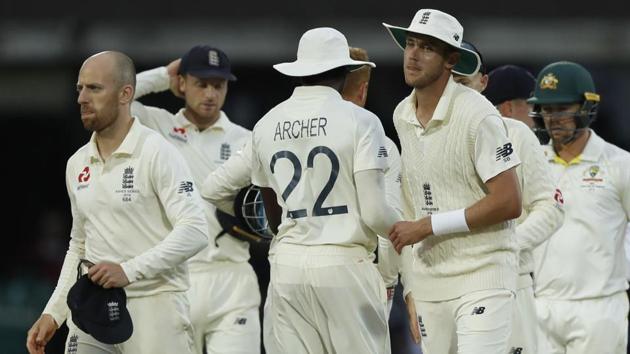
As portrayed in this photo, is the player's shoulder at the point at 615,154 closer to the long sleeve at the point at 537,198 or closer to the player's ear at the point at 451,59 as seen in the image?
the long sleeve at the point at 537,198

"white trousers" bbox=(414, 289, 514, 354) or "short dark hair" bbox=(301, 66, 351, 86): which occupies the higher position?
"short dark hair" bbox=(301, 66, 351, 86)

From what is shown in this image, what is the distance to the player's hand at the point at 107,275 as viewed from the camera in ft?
19.4

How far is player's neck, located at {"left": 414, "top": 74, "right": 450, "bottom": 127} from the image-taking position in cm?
603

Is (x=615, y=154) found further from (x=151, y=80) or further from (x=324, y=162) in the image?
(x=151, y=80)

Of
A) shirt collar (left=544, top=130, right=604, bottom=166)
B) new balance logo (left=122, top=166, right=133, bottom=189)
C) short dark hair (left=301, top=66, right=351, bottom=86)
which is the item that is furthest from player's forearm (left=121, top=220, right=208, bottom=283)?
shirt collar (left=544, top=130, right=604, bottom=166)

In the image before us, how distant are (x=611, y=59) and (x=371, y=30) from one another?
239 cm

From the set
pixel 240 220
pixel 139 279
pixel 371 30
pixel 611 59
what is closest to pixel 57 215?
pixel 371 30

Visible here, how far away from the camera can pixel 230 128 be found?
27.1ft

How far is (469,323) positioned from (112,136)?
Answer: 1.87m

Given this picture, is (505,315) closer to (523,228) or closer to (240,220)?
(523,228)

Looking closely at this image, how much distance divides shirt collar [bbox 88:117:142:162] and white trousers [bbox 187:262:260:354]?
1785 mm

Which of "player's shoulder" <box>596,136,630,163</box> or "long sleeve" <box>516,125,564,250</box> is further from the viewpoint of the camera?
"player's shoulder" <box>596,136,630,163</box>

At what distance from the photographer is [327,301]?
5754 mm

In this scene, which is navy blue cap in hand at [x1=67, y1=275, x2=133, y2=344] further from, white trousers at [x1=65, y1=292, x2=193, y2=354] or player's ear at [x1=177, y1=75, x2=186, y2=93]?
player's ear at [x1=177, y1=75, x2=186, y2=93]
